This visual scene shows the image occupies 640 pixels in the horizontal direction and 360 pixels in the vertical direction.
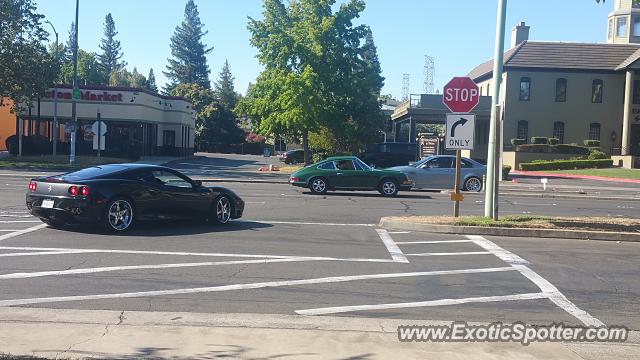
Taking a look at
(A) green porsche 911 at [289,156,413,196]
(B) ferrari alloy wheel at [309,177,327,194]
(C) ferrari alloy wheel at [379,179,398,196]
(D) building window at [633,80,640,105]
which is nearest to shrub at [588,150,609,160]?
(D) building window at [633,80,640,105]

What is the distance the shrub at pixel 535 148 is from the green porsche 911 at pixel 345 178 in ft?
92.6

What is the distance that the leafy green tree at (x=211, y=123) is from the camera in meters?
87.0

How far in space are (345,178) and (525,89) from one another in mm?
33098

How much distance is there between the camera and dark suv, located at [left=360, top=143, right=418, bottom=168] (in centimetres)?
3944

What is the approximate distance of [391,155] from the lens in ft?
130

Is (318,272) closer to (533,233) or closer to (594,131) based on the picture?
(533,233)

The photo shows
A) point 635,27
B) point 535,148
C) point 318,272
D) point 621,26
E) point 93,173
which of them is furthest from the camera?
point 621,26

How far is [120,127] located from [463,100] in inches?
1598

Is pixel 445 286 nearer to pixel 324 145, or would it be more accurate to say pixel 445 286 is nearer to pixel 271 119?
pixel 271 119

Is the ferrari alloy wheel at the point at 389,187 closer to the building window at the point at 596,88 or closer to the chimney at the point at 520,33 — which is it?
the building window at the point at 596,88

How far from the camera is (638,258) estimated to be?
36.5 feet

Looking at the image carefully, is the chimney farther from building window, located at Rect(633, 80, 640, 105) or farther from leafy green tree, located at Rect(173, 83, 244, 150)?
leafy green tree, located at Rect(173, 83, 244, 150)

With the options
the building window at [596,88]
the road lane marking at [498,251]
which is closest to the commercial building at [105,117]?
the building window at [596,88]

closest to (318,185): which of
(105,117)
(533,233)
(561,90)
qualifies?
(533,233)
